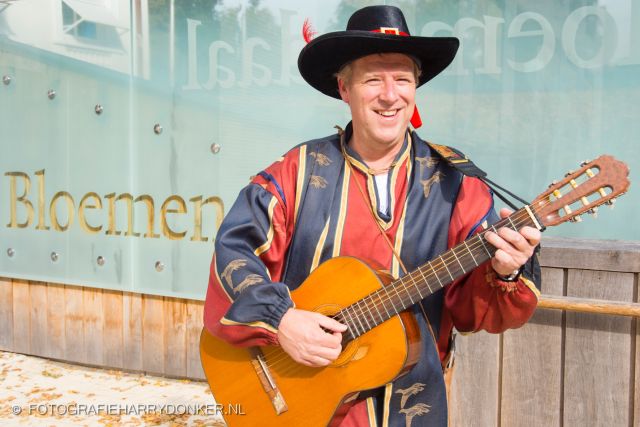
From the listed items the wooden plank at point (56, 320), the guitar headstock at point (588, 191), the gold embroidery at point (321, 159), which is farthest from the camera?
the wooden plank at point (56, 320)

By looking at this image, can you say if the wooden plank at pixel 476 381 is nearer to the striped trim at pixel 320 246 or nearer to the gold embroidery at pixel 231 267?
the striped trim at pixel 320 246

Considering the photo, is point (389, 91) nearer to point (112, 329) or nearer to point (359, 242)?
point (359, 242)

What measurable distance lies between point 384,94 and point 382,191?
0.34m

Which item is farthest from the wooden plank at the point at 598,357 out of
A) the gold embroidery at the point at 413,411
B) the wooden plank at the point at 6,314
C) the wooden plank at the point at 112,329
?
the wooden plank at the point at 6,314

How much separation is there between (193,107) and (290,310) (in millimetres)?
3171

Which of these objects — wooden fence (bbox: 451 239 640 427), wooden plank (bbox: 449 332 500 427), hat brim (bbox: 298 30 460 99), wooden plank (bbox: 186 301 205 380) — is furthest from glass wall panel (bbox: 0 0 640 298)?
hat brim (bbox: 298 30 460 99)

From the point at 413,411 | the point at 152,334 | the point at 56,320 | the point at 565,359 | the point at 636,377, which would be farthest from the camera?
the point at 56,320

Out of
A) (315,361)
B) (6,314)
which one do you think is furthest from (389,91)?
(6,314)

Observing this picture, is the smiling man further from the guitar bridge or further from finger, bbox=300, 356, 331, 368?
the guitar bridge

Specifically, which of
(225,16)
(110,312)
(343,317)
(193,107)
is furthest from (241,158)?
(343,317)

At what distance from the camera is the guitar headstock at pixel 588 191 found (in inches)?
70.4

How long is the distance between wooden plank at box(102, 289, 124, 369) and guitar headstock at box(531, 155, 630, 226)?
431 centimetres

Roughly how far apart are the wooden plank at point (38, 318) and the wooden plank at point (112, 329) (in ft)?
2.29

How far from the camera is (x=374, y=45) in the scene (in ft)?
6.90
